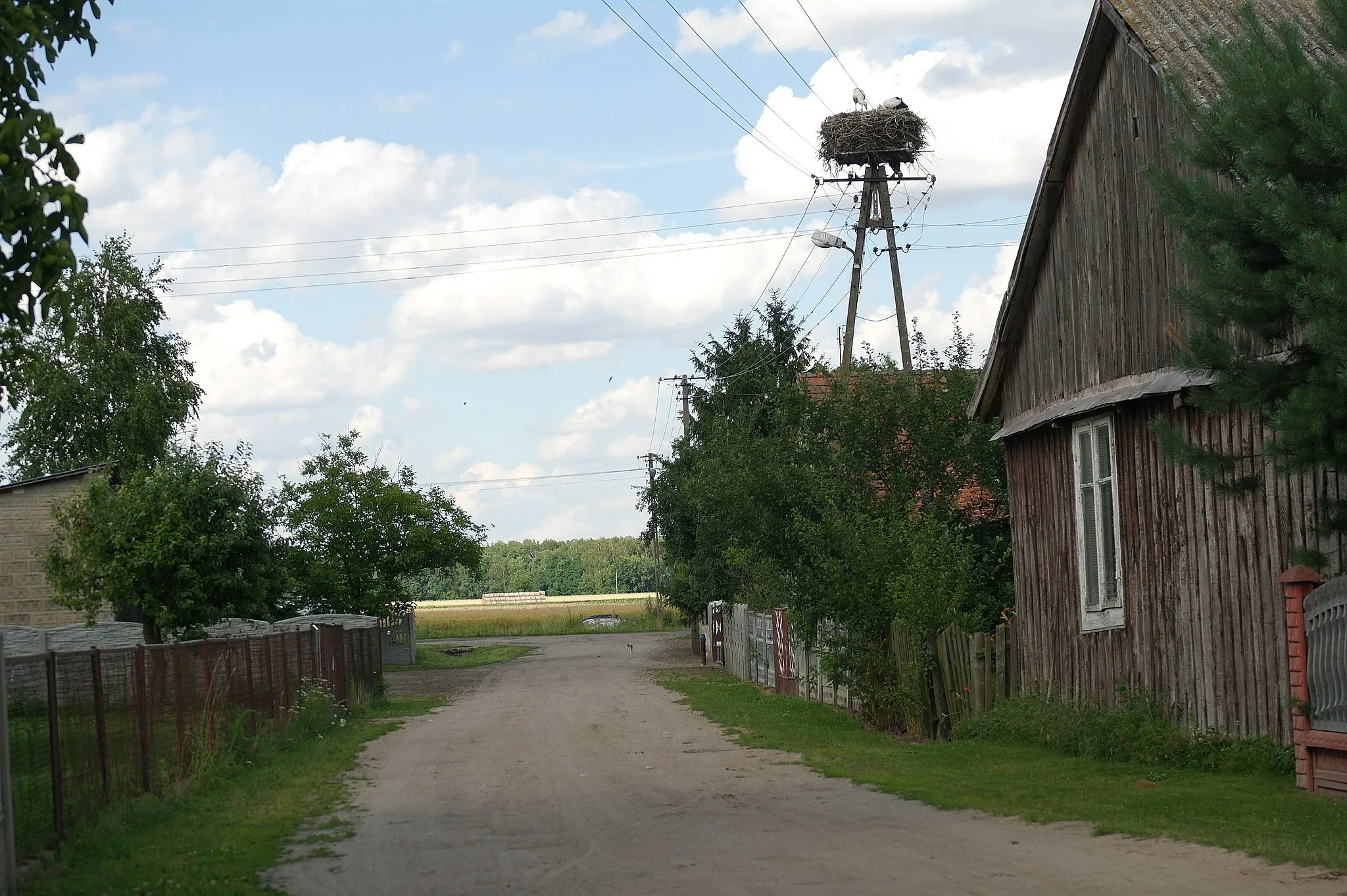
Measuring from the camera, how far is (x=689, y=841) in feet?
32.7

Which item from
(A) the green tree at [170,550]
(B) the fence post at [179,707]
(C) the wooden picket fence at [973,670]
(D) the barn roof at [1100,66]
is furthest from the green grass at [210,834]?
(A) the green tree at [170,550]

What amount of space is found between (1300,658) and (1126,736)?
3.09m

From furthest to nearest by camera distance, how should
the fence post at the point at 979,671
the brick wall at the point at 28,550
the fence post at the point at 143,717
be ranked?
the brick wall at the point at 28,550 < the fence post at the point at 979,671 < the fence post at the point at 143,717

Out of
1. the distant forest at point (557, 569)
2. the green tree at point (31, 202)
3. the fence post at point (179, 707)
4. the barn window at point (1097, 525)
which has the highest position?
the green tree at point (31, 202)

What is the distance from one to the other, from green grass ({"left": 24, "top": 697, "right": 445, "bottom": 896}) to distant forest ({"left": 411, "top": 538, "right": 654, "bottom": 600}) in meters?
153

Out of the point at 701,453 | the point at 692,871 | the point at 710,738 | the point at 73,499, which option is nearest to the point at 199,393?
the point at 73,499

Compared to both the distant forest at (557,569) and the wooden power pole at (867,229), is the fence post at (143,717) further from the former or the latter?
the distant forest at (557,569)

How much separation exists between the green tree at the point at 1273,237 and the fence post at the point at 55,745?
8.78 meters

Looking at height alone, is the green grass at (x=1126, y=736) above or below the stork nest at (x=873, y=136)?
below

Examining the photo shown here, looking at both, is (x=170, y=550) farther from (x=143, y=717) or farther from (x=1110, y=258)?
(x=1110, y=258)

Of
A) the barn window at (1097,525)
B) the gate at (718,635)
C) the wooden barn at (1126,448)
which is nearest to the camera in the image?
the wooden barn at (1126,448)

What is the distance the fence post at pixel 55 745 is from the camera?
33.8ft

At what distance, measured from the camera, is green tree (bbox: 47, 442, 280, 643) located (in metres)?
27.8

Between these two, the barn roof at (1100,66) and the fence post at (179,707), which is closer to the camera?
the barn roof at (1100,66)
